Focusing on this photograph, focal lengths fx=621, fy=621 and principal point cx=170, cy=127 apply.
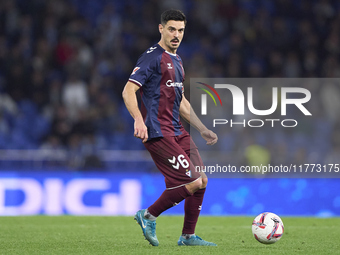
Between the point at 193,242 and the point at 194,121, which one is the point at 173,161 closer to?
the point at 194,121

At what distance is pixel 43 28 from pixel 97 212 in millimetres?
5706

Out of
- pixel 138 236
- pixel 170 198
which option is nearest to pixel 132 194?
pixel 138 236

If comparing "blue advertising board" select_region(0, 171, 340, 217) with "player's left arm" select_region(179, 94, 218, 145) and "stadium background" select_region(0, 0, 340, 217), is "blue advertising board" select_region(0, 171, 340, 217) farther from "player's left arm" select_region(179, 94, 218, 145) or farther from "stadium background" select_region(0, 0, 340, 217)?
"player's left arm" select_region(179, 94, 218, 145)

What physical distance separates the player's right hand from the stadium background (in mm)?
5607

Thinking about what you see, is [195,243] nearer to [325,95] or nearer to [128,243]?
[128,243]

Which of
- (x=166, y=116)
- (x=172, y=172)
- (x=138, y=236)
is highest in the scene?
(x=166, y=116)

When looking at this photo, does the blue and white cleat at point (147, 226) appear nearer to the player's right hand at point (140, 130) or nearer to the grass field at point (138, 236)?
the grass field at point (138, 236)

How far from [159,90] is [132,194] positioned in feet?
17.9

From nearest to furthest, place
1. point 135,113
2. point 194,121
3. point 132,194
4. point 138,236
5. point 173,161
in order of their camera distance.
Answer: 1. point 135,113
2. point 173,161
3. point 194,121
4. point 138,236
5. point 132,194

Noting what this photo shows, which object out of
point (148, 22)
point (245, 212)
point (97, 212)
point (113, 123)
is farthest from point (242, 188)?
point (148, 22)

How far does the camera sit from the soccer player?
5.62 m

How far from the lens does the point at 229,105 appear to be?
39.9ft

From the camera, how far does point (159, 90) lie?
5.71m

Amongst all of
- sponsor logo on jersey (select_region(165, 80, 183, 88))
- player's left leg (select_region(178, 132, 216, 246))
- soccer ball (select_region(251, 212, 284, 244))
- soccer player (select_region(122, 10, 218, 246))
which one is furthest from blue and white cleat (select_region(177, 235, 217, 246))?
sponsor logo on jersey (select_region(165, 80, 183, 88))
